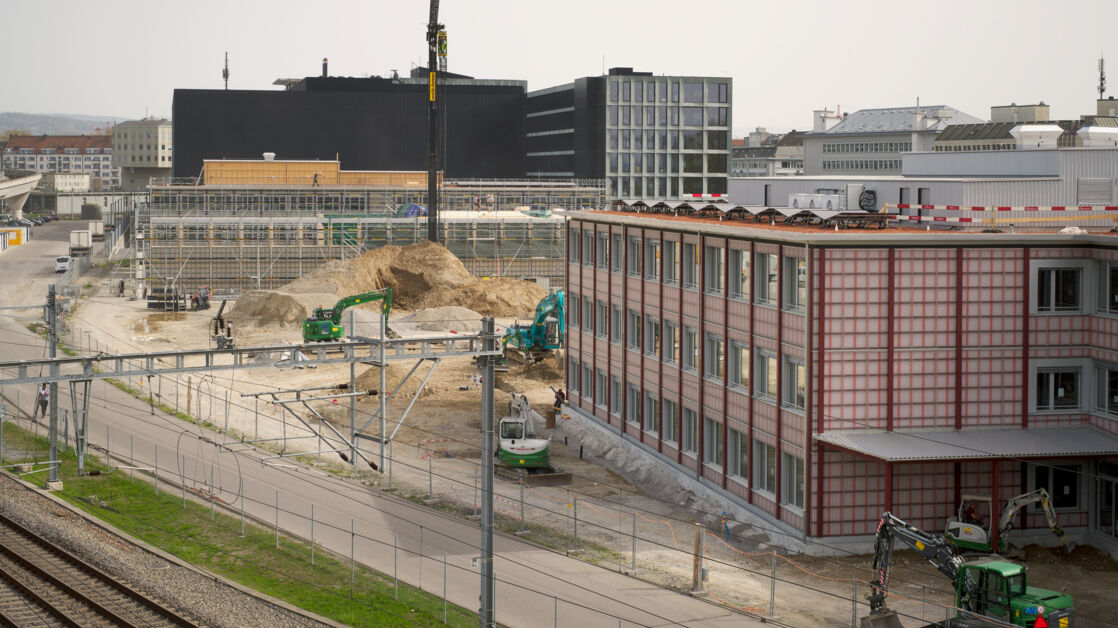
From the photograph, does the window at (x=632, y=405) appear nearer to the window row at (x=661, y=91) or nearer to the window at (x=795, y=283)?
the window at (x=795, y=283)

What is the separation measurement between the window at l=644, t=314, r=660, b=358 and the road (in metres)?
11.6

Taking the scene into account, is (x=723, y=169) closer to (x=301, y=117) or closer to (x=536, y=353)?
(x=301, y=117)

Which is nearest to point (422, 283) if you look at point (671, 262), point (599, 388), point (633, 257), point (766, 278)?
point (599, 388)

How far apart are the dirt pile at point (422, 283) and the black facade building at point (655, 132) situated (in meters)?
44.8

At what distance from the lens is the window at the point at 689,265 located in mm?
46688

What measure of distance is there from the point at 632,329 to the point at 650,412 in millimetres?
3907

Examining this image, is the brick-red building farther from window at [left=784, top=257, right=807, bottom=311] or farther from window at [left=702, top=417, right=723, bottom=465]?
window at [left=702, top=417, right=723, bottom=465]

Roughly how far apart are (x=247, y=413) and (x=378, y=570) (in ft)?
89.3

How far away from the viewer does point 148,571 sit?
37.2m

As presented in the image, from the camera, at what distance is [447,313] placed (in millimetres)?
88438

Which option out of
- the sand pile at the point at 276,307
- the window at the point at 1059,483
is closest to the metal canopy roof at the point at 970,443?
the window at the point at 1059,483

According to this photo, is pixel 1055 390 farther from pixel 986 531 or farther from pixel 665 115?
pixel 665 115

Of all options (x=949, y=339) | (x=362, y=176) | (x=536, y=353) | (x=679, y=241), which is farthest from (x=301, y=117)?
(x=949, y=339)

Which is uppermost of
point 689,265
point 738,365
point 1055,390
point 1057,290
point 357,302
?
point 689,265
